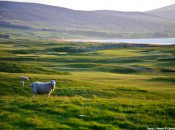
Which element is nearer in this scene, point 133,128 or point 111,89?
point 133,128

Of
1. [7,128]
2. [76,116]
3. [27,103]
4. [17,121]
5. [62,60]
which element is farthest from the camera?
[62,60]

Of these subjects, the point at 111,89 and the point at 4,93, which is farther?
the point at 111,89

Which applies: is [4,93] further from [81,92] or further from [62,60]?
[62,60]

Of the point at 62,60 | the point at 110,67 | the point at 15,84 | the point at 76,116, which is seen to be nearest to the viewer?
the point at 76,116

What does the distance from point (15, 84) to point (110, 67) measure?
122 ft

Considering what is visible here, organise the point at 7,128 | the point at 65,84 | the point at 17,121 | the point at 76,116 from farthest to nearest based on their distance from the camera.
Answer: the point at 65,84 < the point at 76,116 < the point at 17,121 < the point at 7,128

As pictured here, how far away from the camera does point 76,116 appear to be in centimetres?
1856

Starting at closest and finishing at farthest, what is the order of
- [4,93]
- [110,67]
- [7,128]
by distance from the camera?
[7,128]
[4,93]
[110,67]

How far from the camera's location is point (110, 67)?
69625 millimetres

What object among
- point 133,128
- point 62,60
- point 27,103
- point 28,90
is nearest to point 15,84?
point 28,90

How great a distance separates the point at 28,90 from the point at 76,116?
15363mm

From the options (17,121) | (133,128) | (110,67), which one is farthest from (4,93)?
(110,67)

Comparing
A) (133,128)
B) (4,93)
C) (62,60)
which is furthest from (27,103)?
(62,60)

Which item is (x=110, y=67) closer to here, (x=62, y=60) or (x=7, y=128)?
(x=62, y=60)
